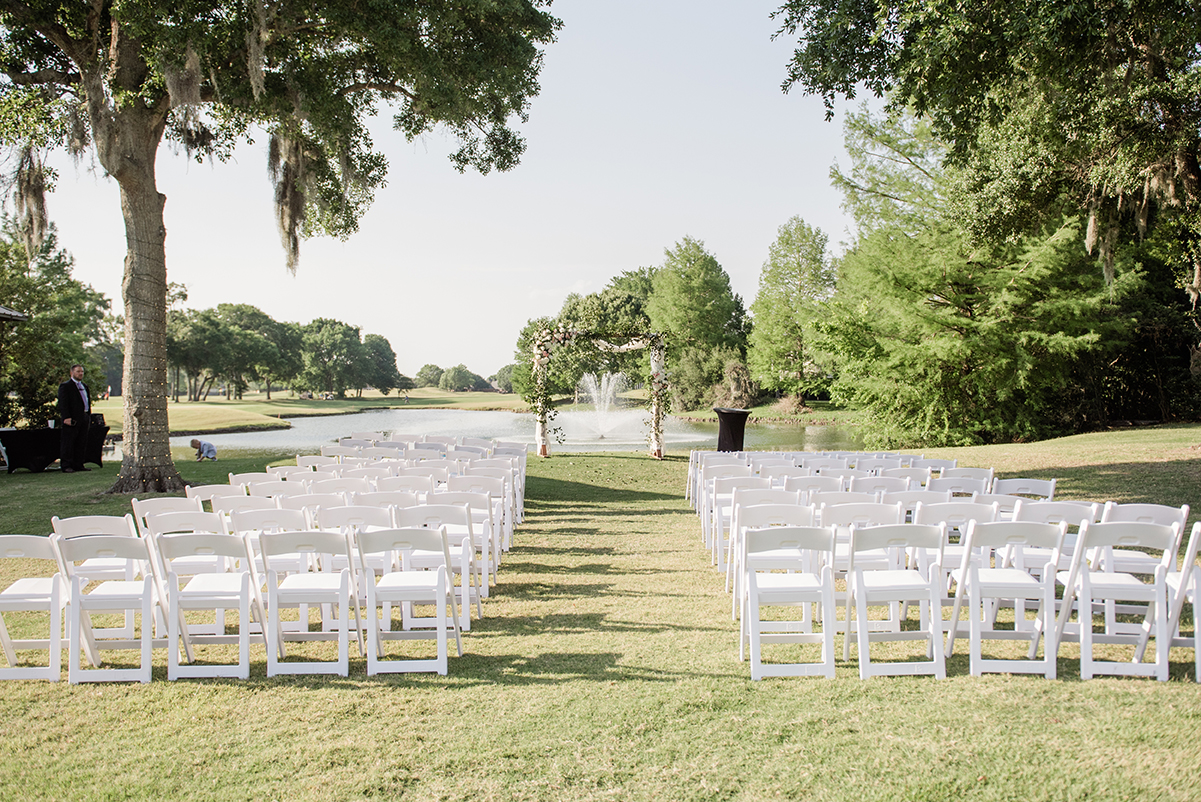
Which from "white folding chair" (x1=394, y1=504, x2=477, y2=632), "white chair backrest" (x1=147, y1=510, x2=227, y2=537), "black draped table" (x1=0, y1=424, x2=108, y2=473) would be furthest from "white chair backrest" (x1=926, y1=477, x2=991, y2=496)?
"black draped table" (x1=0, y1=424, x2=108, y2=473)

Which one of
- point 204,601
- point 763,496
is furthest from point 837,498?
point 204,601

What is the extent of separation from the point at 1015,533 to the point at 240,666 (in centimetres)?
404

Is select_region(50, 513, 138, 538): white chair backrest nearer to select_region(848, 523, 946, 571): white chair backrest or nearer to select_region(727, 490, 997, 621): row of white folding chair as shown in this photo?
select_region(727, 490, 997, 621): row of white folding chair

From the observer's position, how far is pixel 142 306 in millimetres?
10805

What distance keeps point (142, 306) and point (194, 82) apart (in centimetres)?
322

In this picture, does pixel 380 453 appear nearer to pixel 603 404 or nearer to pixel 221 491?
pixel 221 491

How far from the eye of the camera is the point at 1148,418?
23.3 meters

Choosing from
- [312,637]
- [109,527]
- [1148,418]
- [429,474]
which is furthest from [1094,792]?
[1148,418]

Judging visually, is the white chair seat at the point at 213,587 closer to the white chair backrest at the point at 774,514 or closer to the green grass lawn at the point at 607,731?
the green grass lawn at the point at 607,731

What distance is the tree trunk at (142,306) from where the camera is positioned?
10.8 meters

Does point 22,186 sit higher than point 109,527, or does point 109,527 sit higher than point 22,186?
point 22,186

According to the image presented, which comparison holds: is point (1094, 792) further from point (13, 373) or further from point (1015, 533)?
point (13, 373)

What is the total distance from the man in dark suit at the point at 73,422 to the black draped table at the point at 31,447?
210 mm

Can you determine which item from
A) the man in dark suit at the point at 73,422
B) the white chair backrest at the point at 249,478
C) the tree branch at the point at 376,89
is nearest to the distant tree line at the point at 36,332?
the man in dark suit at the point at 73,422
